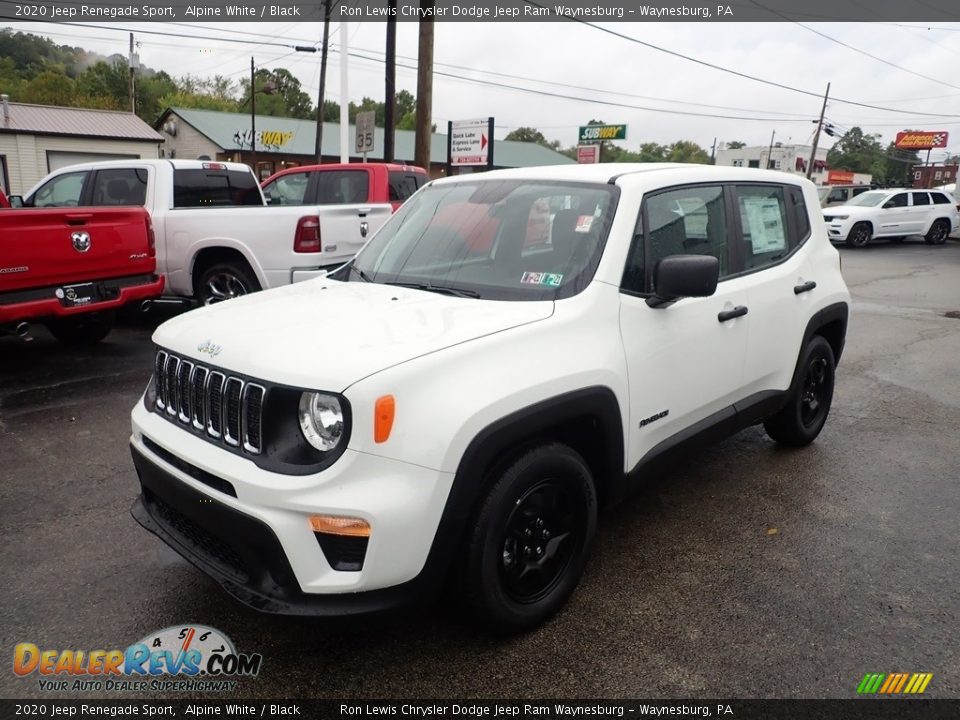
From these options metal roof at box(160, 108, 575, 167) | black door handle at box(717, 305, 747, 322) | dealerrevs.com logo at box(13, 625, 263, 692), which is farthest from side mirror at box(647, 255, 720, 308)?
metal roof at box(160, 108, 575, 167)

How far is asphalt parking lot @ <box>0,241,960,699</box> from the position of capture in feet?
8.43

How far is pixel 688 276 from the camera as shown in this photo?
2.90 meters

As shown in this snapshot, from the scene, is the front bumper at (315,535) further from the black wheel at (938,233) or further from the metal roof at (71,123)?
the metal roof at (71,123)

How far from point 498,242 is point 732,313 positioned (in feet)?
4.15

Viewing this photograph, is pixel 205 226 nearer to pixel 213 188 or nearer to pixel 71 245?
pixel 213 188

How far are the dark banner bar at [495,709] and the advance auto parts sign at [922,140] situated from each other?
11226 cm

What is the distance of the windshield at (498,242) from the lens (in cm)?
305

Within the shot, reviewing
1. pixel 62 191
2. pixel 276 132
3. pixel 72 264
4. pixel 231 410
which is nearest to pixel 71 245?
pixel 72 264

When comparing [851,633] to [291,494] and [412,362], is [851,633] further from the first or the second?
[291,494]

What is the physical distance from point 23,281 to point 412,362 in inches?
199

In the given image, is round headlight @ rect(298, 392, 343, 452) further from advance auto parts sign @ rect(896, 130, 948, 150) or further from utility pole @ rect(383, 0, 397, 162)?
advance auto parts sign @ rect(896, 130, 948, 150)

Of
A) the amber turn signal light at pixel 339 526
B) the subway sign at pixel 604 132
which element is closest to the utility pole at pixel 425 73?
the amber turn signal light at pixel 339 526

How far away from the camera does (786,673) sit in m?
2.58

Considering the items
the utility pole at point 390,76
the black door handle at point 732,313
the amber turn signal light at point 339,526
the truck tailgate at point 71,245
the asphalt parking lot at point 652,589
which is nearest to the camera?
the amber turn signal light at point 339,526
